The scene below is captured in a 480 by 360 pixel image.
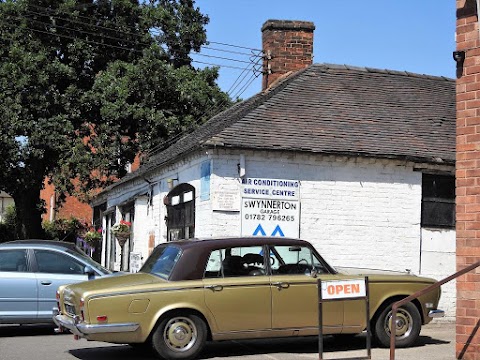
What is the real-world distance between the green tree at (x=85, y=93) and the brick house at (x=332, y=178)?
9.67m

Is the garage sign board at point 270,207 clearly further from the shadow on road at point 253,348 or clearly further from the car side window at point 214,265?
the car side window at point 214,265

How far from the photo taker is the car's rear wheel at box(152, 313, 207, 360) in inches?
347

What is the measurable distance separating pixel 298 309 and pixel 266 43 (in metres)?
10.9

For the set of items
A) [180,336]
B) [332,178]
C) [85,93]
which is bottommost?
[180,336]

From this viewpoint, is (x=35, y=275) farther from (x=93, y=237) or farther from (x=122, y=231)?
(x=93, y=237)

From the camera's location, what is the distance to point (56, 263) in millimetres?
11977

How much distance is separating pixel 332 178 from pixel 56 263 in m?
5.53

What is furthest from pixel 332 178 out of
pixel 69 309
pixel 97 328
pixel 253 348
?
pixel 97 328

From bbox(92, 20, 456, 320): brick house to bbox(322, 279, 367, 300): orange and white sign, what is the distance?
512 centimetres

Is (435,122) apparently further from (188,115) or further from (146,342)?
(188,115)

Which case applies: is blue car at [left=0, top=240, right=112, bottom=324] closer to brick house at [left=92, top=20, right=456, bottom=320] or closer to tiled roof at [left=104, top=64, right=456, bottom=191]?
brick house at [left=92, top=20, right=456, bottom=320]

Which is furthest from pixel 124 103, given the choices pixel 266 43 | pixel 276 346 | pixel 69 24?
pixel 276 346

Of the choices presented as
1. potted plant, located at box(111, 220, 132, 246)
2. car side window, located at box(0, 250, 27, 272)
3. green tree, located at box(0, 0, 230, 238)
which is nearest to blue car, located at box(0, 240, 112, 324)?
car side window, located at box(0, 250, 27, 272)

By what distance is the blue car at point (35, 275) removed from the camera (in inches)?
449
